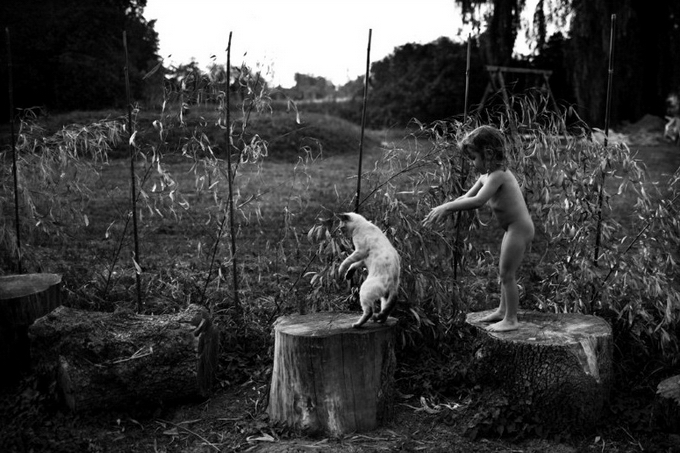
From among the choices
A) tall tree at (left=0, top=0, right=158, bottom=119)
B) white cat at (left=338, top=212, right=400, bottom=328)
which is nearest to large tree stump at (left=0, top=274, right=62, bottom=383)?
white cat at (left=338, top=212, right=400, bottom=328)

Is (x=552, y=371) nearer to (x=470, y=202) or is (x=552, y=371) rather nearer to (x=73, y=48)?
(x=470, y=202)

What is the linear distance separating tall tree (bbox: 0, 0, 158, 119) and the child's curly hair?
12.5 meters

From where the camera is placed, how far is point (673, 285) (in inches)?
176

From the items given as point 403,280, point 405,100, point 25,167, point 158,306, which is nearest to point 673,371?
point 403,280

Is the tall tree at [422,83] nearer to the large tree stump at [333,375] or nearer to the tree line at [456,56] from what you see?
the tree line at [456,56]

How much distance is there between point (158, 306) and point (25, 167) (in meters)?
1.49

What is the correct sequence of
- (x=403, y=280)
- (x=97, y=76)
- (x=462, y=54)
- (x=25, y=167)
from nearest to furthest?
(x=403, y=280), (x=25, y=167), (x=97, y=76), (x=462, y=54)

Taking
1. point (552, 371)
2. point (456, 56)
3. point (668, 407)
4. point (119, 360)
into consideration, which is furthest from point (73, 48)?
point (668, 407)

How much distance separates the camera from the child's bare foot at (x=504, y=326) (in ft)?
11.9

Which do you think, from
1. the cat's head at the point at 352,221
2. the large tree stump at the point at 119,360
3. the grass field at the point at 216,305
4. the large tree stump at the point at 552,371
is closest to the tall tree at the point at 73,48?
the grass field at the point at 216,305

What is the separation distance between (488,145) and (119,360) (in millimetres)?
2424

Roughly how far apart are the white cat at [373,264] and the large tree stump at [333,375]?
6.8 inches

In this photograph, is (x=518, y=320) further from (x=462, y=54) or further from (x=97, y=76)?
(x=462, y=54)

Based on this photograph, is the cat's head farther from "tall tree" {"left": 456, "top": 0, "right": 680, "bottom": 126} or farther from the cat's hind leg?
"tall tree" {"left": 456, "top": 0, "right": 680, "bottom": 126}
